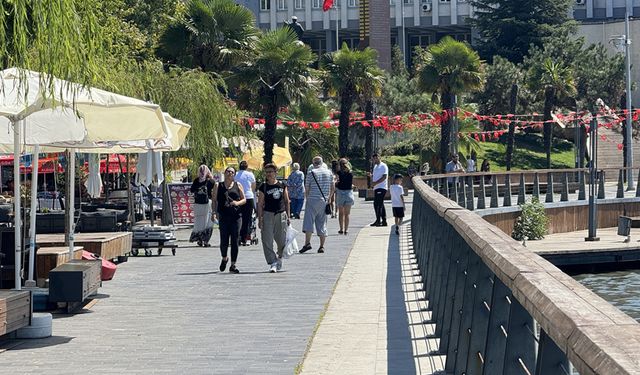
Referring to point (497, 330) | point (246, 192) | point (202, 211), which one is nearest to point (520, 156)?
point (202, 211)

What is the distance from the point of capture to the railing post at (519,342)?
507 centimetres

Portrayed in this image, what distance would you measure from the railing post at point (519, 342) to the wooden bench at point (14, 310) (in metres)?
5.94

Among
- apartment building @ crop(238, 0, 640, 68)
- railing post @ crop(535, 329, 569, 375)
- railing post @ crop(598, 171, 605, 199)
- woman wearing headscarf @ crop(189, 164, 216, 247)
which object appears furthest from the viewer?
apartment building @ crop(238, 0, 640, 68)

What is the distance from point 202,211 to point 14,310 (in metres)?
13.9

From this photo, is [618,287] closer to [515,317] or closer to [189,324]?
[189,324]

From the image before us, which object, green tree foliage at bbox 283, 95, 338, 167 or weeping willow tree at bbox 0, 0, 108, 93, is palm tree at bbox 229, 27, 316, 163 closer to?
green tree foliage at bbox 283, 95, 338, 167

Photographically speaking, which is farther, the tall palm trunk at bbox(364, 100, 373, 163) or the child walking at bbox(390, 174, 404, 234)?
the tall palm trunk at bbox(364, 100, 373, 163)

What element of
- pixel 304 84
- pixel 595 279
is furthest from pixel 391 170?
pixel 595 279

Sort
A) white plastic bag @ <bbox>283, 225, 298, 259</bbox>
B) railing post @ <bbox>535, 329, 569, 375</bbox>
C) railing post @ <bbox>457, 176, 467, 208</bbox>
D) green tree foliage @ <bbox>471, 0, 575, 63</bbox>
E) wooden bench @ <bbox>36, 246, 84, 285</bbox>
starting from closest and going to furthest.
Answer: railing post @ <bbox>535, 329, 569, 375</bbox>
wooden bench @ <bbox>36, 246, 84, 285</bbox>
white plastic bag @ <bbox>283, 225, 298, 259</bbox>
railing post @ <bbox>457, 176, 467, 208</bbox>
green tree foliage @ <bbox>471, 0, 575, 63</bbox>

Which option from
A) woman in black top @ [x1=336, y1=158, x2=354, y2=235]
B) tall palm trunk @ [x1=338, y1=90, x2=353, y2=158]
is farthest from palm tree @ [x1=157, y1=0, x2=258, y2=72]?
woman in black top @ [x1=336, y1=158, x2=354, y2=235]

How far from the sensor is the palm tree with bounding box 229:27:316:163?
4612cm

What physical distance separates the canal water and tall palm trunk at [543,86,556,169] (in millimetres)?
35529

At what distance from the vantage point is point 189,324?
12297 millimetres

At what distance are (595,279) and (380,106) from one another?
4688cm
